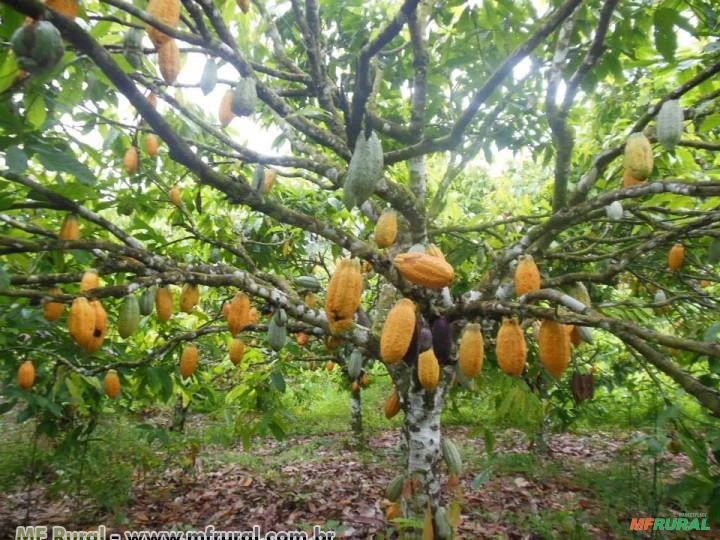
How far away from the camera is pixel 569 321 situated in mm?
1168

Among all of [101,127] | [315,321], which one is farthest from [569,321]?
[101,127]

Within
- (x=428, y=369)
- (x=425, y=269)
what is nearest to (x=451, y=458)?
(x=428, y=369)

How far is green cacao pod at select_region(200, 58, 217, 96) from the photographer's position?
1724 mm

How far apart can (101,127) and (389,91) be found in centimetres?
164

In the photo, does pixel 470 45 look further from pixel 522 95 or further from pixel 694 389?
pixel 694 389

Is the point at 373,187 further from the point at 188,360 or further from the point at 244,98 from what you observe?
the point at 188,360

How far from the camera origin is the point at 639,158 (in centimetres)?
143

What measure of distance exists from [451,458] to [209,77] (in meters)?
1.72

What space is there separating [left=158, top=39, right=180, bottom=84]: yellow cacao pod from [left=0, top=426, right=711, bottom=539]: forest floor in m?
2.20

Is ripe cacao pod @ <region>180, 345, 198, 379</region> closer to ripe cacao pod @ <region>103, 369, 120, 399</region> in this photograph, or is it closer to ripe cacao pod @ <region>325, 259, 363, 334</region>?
ripe cacao pod @ <region>103, 369, 120, 399</region>

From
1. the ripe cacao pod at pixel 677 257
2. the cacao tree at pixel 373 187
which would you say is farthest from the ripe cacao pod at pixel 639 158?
the ripe cacao pod at pixel 677 257

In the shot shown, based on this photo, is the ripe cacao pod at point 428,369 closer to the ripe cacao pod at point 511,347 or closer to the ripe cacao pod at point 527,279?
the ripe cacao pod at point 511,347

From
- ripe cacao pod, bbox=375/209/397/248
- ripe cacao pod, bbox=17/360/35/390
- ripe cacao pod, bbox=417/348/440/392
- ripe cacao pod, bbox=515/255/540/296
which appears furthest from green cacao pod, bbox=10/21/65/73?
ripe cacao pod, bbox=17/360/35/390

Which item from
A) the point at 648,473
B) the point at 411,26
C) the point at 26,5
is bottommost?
the point at 648,473
